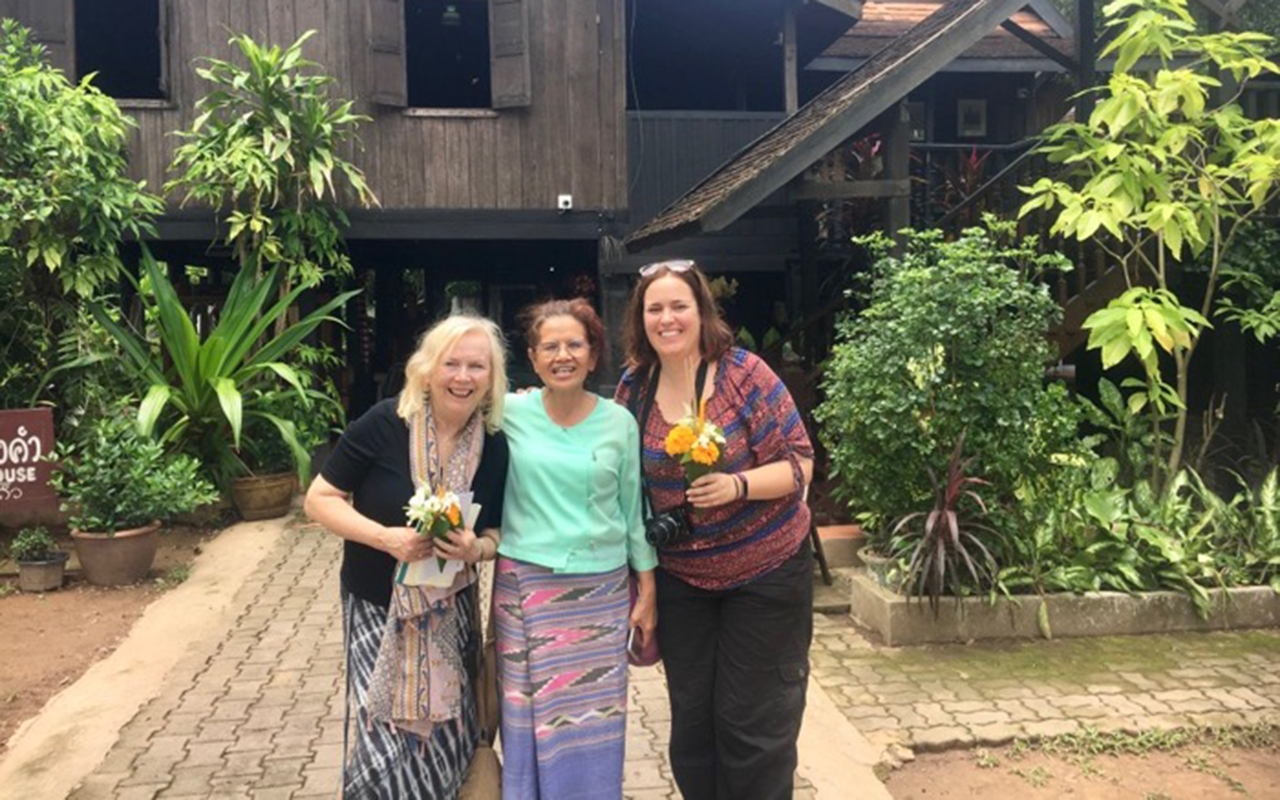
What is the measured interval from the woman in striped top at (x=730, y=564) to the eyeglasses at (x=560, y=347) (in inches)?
7.9

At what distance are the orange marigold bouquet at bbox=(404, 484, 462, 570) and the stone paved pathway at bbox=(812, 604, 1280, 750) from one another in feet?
7.26

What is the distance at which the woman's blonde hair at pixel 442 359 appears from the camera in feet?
7.77

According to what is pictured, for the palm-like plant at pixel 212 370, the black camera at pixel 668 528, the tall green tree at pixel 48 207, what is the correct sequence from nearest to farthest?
the black camera at pixel 668 528 < the tall green tree at pixel 48 207 < the palm-like plant at pixel 212 370

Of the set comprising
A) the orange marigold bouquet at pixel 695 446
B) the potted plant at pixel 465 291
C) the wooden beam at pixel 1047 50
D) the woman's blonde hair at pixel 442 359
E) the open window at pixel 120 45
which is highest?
the open window at pixel 120 45

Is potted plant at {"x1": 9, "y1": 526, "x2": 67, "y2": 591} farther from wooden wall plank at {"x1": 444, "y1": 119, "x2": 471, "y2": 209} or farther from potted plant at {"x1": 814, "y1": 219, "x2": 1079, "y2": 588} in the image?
potted plant at {"x1": 814, "y1": 219, "x2": 1079, "y2": 588}

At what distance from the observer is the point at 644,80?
12.3 m

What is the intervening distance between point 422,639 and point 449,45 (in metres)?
10.9

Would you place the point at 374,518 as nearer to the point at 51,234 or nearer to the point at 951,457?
the point at 951,457

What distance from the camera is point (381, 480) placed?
2.38 metres

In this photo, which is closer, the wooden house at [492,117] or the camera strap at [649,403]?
the camera strap at [649,403]

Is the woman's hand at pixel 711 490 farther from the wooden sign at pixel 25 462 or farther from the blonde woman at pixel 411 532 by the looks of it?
the wooden sign at pixel 25 462

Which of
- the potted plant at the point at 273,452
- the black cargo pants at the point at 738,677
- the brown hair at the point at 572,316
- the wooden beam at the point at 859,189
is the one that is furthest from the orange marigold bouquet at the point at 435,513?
the potted plant at the point at 273,452

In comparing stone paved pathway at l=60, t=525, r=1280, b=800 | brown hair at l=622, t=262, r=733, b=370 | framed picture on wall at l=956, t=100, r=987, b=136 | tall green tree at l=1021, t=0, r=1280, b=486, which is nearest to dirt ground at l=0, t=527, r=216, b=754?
stone paved pathway at l=60, t=525, r=1280, b=800

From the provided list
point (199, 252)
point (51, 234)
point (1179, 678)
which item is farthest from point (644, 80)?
point (1179, 678)
